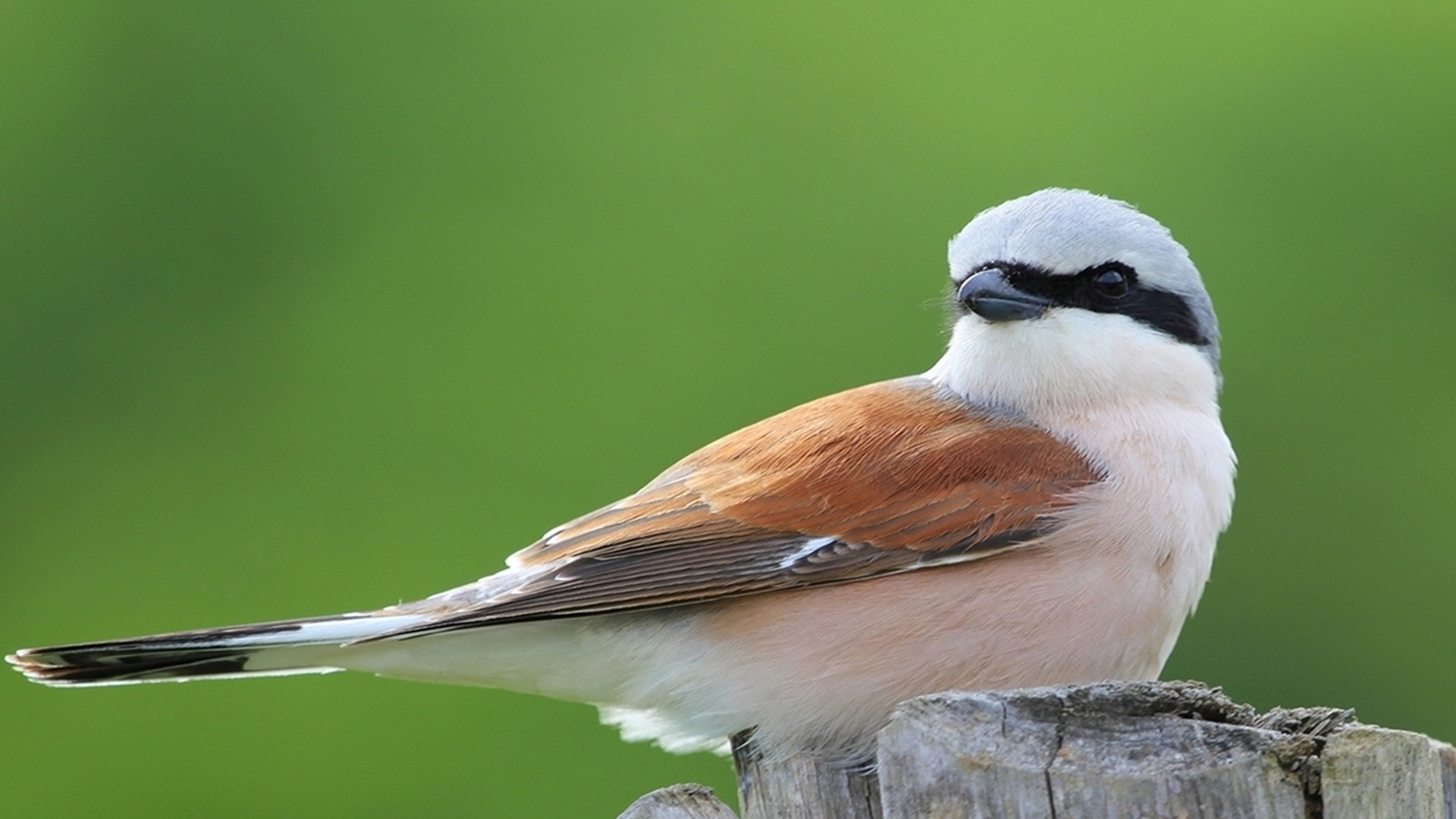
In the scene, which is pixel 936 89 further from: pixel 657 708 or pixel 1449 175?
pixel 657 708

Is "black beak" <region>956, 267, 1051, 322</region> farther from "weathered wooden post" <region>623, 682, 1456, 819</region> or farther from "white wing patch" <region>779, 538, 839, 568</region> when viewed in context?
"weathered wooden post" <region>623, 682, 1456, 819</region>

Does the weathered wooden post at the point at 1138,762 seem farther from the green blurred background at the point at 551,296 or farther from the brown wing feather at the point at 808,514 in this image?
the green blurred background at the point at 551,296

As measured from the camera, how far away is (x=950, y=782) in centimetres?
202

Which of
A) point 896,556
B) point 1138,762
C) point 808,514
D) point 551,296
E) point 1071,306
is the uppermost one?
point 551,296

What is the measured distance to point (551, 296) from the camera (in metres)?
7.33

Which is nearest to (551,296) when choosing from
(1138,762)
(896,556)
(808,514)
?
(808,514)

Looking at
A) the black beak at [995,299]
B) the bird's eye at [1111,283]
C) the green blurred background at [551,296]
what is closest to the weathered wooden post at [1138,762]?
the black beak at [995,299]

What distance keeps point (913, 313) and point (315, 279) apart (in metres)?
2.75

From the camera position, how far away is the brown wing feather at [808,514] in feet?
10.6

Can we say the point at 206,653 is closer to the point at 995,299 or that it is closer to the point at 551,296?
the point at 995,299

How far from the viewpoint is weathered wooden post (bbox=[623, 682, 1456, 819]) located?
197cm

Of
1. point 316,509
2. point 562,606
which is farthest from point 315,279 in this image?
point 562,606

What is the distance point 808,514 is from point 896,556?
21 cm

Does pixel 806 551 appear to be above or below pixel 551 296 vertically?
below
